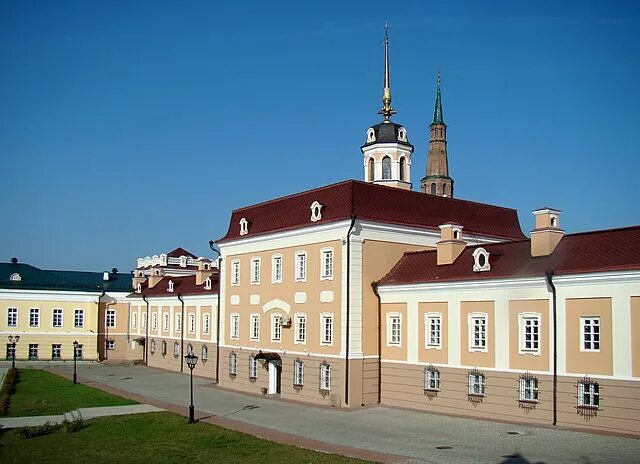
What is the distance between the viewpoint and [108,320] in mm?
62969

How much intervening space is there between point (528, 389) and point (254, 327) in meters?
16.8

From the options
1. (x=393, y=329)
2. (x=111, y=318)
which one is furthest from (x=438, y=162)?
(x=393, y=329)

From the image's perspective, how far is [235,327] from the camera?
4016 centimetres

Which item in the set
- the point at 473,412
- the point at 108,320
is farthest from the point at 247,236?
the point at 108,320

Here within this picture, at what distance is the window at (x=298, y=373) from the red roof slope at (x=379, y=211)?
20.8 ft

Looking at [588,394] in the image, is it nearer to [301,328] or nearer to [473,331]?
[473,331]

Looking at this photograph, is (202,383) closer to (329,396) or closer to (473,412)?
(329,396)

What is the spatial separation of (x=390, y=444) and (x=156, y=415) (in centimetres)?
1045

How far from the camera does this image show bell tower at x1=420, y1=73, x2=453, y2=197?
85875 mm

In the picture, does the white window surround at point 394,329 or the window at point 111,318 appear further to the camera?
the window at point 111,318

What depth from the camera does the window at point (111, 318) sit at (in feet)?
206

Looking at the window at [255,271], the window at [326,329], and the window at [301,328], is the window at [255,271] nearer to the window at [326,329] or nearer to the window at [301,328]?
the window at [301,328]

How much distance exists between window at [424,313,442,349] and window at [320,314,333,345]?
470cm

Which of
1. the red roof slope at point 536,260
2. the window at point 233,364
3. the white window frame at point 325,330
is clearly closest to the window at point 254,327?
the window at point 233,364
